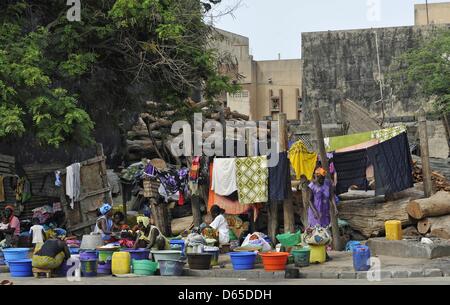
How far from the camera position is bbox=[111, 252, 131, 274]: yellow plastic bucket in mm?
15469

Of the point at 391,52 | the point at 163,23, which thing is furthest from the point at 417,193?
the point at 391,52

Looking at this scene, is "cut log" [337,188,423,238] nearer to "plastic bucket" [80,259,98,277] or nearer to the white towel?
the white towel

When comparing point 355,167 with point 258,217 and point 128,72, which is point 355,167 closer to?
point 258,217

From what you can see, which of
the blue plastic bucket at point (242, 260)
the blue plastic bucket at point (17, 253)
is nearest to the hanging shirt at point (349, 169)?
the blue plastic bucket at point (242, 260)

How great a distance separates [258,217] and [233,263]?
4.70 m

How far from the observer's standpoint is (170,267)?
50.5 feet

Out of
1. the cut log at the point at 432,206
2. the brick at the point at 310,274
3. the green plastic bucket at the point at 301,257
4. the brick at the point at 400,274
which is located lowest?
the brick at the point at 310,274

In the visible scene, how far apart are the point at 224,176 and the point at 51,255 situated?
608 centimetres

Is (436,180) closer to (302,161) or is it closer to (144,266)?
(302,161)

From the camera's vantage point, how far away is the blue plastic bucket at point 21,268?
15.6 m

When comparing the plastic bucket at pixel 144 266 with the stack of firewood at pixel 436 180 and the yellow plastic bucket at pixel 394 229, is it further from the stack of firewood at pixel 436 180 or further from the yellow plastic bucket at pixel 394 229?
the stack of firewood at pixel 436 180

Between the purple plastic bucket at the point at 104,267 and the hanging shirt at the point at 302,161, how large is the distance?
17.0 feet

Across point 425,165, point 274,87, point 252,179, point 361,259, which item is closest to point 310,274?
point 361,259

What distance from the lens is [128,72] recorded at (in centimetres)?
2219
